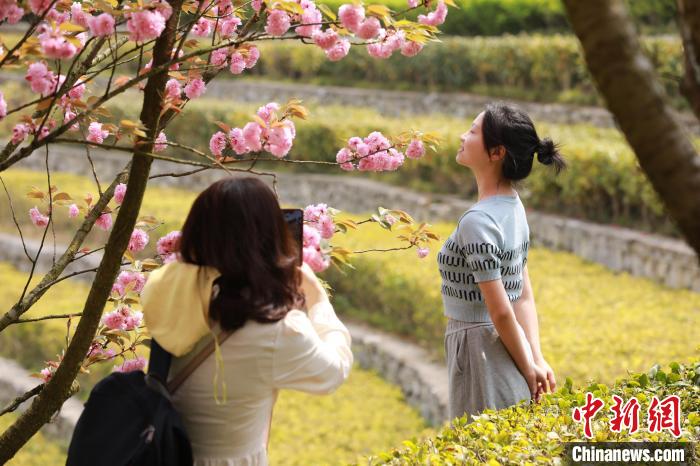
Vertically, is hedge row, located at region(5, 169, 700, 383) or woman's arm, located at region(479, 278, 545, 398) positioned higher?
woman's arm, located at region(479, 278, 545, 398)

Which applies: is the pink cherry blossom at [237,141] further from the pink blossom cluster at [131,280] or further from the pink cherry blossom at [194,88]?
the pink blossom cluster at [131,280]

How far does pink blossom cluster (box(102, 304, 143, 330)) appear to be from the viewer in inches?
118

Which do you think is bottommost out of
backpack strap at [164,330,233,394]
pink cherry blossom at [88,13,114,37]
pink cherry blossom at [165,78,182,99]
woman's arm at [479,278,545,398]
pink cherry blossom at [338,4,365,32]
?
woman's arm at [479,278,545,398]

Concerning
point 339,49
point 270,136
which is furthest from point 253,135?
point 339,49

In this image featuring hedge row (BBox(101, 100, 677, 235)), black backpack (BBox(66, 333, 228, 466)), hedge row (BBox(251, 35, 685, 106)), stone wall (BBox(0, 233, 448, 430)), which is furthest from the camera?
hedge row (BBox(251, 35, 685, 106))

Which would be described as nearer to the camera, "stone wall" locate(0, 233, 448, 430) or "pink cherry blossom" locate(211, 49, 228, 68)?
"pink cherry blossom" locate(211, 49, 228, 68)

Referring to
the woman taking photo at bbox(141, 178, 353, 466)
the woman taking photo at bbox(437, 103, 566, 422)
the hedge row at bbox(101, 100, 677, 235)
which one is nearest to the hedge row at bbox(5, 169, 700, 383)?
the hedge row at bbox(101, 100, 677, 235)

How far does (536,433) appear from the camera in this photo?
8.48ft

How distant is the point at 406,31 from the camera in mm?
2867

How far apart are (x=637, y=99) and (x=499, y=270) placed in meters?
1.10

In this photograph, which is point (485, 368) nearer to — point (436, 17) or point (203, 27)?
point (436, 17)

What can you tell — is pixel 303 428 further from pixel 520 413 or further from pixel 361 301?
pixel 520 413

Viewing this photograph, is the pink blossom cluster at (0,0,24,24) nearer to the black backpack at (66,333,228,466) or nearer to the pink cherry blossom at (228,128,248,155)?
the pink cherry blossom at (228,128,248,155)

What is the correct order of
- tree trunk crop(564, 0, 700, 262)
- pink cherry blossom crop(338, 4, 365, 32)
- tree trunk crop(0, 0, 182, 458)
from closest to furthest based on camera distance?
1. tree trunk crop(564, 0, 700, 262)
2. tree trunk crop(0, 0, 182, 458)
3. pink cherry blossom crop(338, 4, 365, 32)
